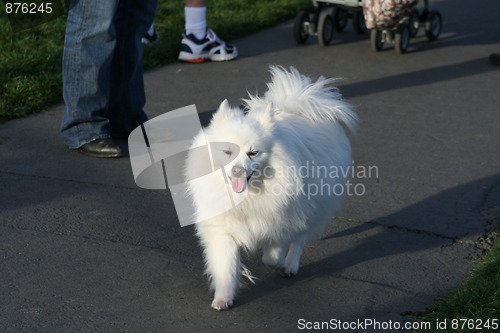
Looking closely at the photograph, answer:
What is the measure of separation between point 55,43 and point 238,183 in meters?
5.36

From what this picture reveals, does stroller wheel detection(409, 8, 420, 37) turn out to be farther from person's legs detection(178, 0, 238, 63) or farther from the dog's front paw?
the dog's front paw

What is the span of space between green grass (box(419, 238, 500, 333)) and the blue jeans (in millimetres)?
2971

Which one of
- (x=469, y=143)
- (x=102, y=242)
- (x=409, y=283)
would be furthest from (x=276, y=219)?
(x=469, y=143)

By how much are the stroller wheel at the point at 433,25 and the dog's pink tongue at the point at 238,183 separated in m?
6.35

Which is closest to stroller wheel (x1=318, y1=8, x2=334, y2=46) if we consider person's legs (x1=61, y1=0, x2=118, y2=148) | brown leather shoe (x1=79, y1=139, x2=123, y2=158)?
person's legs (x1=61, y1=0, x2=118, y2=148)

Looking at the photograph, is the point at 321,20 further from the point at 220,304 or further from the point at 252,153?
the point at 220,304

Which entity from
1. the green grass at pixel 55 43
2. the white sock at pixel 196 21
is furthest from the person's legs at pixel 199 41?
the green grass at pixel 55 43

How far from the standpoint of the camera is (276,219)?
12.9 feet

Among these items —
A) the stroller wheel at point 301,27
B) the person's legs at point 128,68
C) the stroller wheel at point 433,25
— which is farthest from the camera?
the stroller wheel at point 433,25

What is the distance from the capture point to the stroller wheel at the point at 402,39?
8.81 metres

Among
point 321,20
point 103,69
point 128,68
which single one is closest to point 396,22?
point 321,20

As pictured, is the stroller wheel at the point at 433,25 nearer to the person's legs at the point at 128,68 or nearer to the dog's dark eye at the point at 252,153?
the person's legs at the point at 128,68

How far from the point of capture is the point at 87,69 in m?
5.77

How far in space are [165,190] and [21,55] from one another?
323 cm
